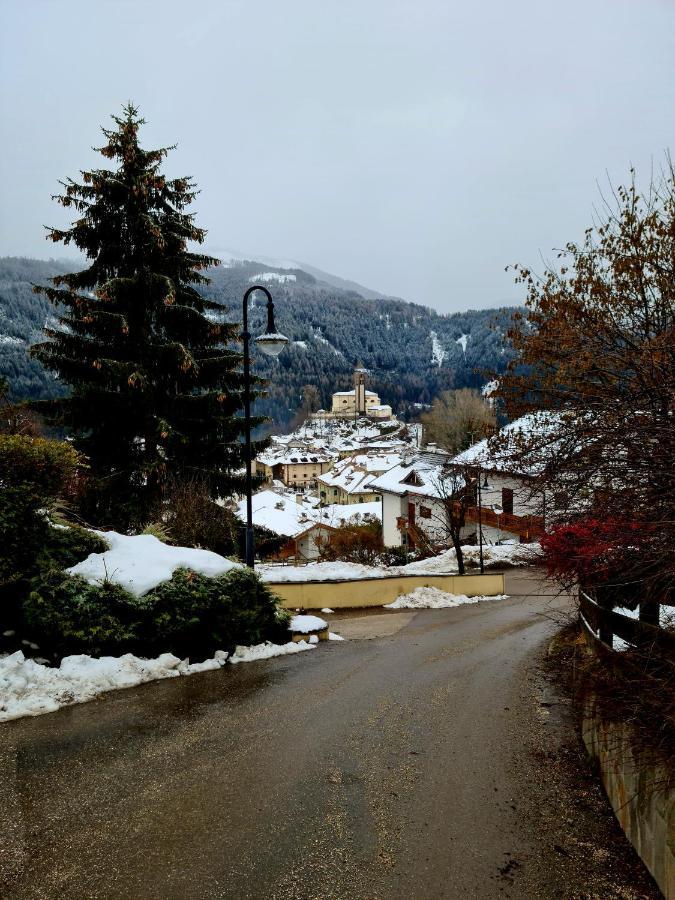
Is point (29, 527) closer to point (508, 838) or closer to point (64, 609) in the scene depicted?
point (64, 609)

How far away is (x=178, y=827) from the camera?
385 cm

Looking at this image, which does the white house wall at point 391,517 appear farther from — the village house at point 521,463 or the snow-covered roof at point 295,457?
the snow-covered roof at point 295,457

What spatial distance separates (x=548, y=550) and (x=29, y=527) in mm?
6984

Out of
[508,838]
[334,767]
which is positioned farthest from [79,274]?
[508,838]

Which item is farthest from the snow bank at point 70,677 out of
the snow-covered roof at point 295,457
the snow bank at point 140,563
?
the snow-covered roof at point 295,457

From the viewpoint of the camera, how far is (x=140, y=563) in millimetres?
7270

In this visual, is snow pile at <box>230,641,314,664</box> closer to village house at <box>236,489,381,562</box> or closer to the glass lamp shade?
the glass lamp shade

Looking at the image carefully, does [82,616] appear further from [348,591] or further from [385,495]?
[385,495]

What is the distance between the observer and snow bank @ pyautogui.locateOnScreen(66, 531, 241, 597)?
685 centimetres

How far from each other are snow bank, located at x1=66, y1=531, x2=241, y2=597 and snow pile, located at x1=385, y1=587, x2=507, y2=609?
25.3 feet

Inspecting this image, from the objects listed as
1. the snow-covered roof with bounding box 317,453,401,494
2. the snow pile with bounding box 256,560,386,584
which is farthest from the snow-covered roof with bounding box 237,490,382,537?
the snow pile with bounding box 256,560,386,584

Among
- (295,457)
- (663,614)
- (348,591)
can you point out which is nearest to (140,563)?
(663,614)

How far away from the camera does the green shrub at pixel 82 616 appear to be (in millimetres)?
6258

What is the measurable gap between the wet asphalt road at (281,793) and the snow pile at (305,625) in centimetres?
181
